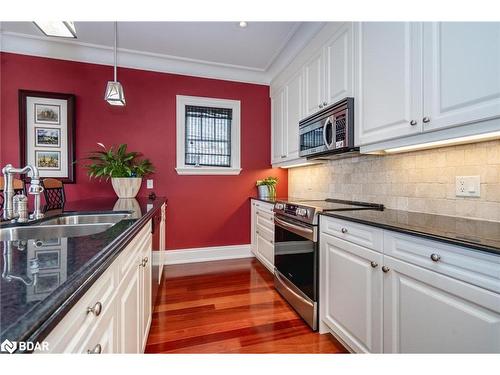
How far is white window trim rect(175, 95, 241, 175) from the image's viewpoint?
130 inches

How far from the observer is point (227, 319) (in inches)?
76.7

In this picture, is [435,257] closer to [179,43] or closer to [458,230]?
[458,230]

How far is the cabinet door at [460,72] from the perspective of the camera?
1034 millimetres

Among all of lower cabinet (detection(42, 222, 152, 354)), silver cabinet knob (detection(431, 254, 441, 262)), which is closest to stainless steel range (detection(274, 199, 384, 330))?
silver cabinet knob (detection(431, 254, 441, 262))

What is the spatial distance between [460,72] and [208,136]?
2804mm

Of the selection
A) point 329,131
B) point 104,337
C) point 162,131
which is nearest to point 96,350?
point 104,337

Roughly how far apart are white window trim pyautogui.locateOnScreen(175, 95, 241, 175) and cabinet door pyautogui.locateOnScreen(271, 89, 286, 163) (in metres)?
0.51

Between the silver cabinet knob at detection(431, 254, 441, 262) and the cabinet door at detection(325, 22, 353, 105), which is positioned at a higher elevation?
the cabinet door at detection(325, 22, 353, 105)

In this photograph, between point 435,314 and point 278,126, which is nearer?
point 435,314

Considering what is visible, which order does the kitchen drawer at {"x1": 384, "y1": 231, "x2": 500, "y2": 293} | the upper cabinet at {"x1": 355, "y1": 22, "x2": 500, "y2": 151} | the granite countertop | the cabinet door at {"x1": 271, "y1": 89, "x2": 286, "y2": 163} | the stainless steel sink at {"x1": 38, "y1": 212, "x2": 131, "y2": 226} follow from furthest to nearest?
1. the cabinet door at {"x1": 271, "y1": 89, "x2": 286, "y2": 163}
2. the stainless steel sink at {"x1": 38, "y1": 212, "x2": 131, "y2": 226}
3. the upper cabinet at {"x1": 355, "y1": 22, "x2": 500, "y2": 151}
4. the kitchen drawer at {"x1": 384, "y1": 231, "x2": 500, "y2": 293}
5. the granite countertop

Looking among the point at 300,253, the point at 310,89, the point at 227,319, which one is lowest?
the point at 227,319

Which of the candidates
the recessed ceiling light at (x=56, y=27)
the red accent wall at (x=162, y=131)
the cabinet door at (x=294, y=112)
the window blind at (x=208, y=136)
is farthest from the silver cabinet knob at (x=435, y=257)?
the window blind at (x=208, y=136)

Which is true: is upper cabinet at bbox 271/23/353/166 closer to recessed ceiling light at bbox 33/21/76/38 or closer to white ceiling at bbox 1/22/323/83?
white ceiling at bbox 1/22/323/83

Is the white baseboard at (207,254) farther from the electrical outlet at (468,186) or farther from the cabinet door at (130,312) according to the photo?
the electrical outlet at (468,186)
